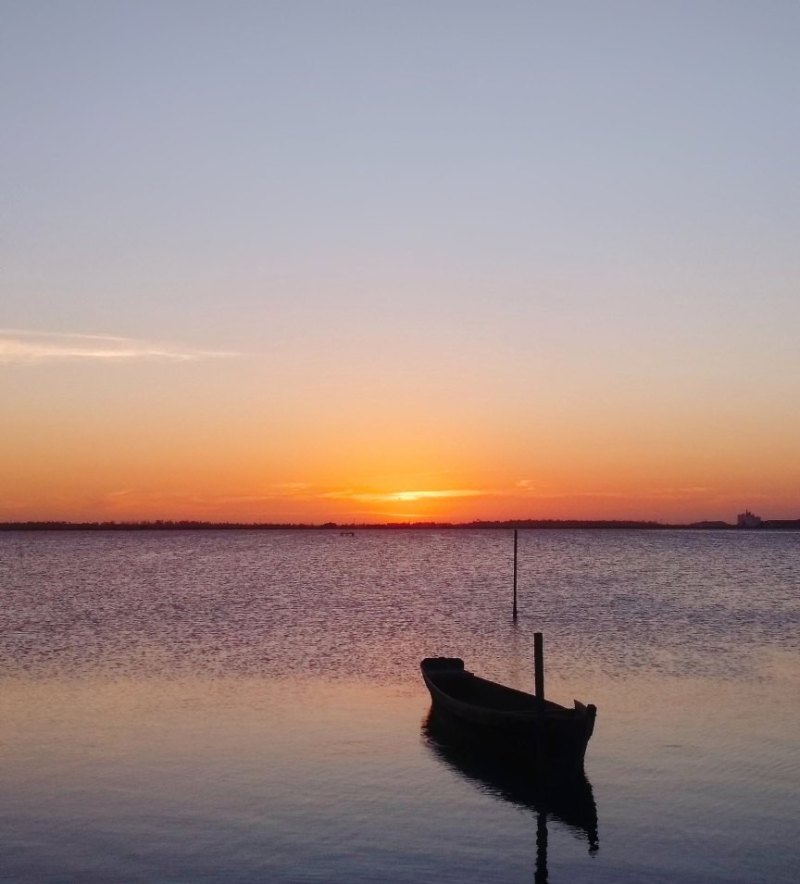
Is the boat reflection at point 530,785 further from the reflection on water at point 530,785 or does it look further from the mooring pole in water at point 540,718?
the mooring pole in water at point 540,718

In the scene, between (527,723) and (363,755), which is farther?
(363,755)

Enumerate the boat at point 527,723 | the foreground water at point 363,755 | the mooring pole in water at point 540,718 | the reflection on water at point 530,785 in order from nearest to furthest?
the foreground water at point 363,755 < the reflection on water at point 530,785 < the mooring pole in water at point 540,718 < the boat at point 527,723

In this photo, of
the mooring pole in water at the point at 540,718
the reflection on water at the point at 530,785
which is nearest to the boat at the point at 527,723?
the mooring pole in water at the point at 540,718

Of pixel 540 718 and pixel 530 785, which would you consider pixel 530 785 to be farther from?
pixel 540 718

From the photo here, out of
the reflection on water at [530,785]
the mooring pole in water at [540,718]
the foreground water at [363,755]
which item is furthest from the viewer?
the mooring pole in water at [540,718]

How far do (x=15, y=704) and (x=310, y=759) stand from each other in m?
12.0

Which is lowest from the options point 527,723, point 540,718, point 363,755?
point 363,755

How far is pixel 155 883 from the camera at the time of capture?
1642 cm

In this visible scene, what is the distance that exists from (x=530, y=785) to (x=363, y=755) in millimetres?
4786

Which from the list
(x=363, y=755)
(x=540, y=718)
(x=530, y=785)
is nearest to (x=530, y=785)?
(x=530, y=785)

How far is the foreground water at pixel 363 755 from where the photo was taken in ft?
59.1

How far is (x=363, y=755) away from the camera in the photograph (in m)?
25.5

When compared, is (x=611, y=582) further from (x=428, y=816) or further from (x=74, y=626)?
(x=428, y=816)

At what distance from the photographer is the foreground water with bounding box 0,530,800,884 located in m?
18.0
